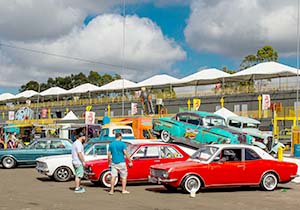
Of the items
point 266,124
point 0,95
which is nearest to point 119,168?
point 266,124

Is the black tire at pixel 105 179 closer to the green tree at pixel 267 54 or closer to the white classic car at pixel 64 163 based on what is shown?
the white classic car at pixel 64 163

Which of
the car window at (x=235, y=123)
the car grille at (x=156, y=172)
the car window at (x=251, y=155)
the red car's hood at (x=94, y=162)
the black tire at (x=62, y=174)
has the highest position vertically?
the car window at (x=235, y=123)

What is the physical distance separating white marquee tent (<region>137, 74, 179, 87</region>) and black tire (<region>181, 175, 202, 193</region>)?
54.7 metres

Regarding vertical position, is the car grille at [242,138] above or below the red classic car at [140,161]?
above

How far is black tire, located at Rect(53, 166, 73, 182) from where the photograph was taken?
16.0m

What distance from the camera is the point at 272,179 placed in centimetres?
1374

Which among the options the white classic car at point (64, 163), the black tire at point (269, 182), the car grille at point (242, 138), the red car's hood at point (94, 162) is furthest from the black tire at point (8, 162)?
the black tire at point (269, 182)

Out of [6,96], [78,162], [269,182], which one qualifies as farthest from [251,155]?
[6,96]

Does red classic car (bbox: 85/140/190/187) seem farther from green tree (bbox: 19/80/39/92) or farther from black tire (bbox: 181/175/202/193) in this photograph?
green tree (bbox: 19/80/39/92)

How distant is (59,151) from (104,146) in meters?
5.36

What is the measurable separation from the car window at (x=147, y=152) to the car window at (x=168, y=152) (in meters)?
0.16

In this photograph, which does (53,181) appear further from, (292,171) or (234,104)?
(234,104)

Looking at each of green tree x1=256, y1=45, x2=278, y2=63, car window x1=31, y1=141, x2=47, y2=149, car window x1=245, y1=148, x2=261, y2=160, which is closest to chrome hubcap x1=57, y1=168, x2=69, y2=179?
car window x1=31, y1=141, x2=47, y2=149

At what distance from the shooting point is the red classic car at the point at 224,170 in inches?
500
